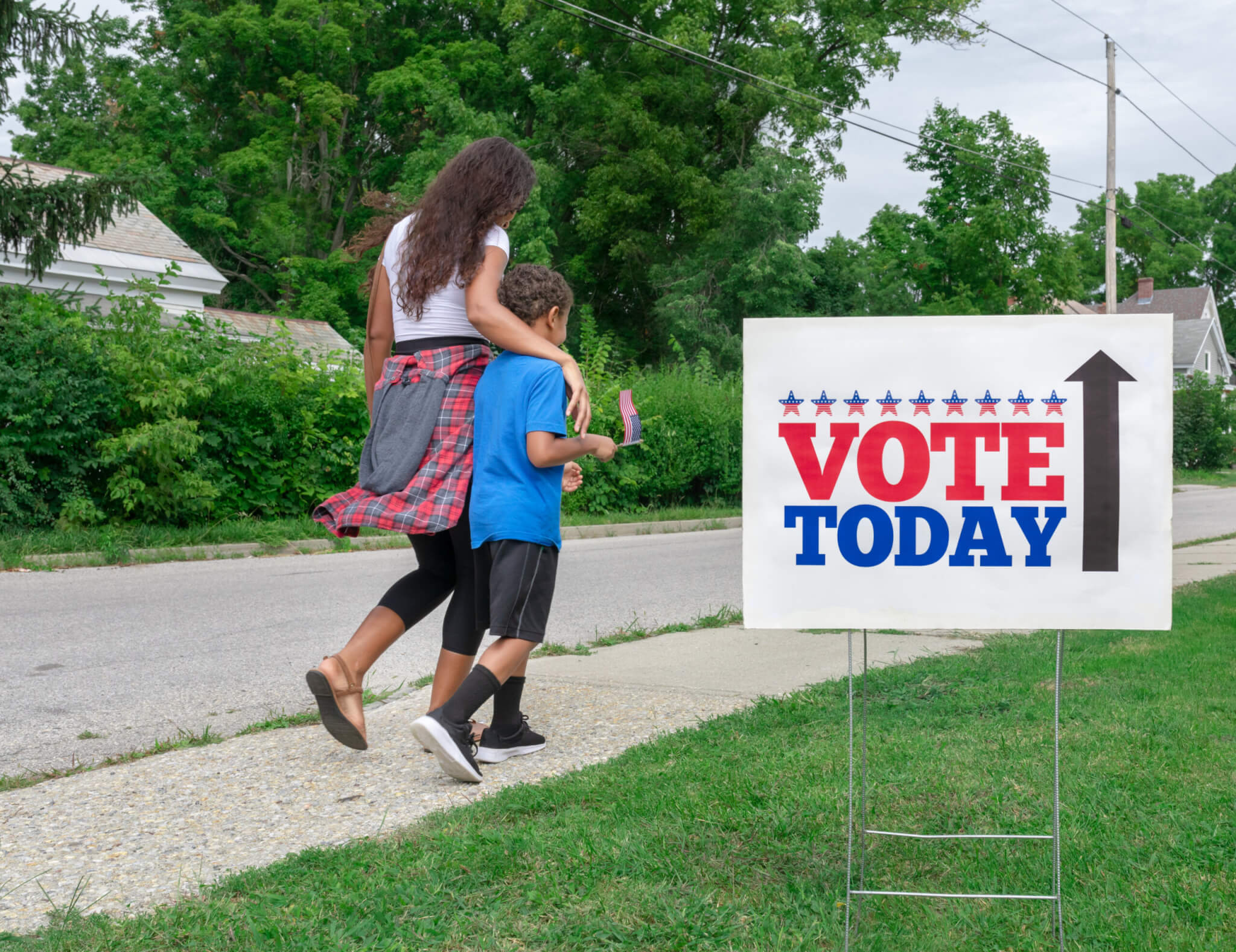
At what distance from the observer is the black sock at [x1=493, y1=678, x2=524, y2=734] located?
406cm

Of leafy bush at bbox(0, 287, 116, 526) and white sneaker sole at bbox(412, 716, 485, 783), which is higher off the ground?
leafy bush at bbox(0, 287, 116, 526)

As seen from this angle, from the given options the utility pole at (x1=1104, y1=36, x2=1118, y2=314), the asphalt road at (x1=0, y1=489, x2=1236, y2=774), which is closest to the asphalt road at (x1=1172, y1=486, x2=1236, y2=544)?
the utility pole at (x1=1104, y1=36, x2=1118, y2=314)

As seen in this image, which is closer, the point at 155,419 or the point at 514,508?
the point at 514,508

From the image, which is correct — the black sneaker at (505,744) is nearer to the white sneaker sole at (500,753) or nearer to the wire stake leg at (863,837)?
the white sneaker sole at (500,753)

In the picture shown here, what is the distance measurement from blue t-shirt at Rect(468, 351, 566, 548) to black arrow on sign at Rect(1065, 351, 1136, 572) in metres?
1.72

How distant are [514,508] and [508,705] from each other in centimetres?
82

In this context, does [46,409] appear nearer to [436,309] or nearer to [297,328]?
[436,309]

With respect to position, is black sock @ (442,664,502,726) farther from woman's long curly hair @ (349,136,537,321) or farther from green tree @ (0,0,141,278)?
green tree @ (0,0,141,278)

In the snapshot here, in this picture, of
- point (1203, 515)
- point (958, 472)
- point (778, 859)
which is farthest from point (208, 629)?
point (1203, 515)

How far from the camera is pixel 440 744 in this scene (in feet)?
11.7

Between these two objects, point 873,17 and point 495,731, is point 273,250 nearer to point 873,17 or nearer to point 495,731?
point 873,17

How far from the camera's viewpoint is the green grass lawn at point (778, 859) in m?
2.51

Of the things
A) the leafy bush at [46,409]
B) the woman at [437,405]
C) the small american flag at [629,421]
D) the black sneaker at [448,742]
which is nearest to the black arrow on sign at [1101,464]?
the small american flag at [629,421]

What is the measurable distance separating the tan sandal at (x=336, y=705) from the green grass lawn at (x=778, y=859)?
663 millimetres
